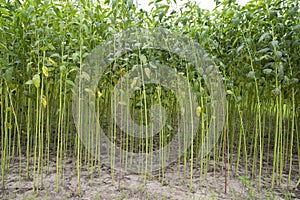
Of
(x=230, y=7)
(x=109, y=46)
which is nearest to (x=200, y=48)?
(x=230, y=7)

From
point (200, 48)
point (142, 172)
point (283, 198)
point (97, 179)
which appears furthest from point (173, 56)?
point (283, 198)

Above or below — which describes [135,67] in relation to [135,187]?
above

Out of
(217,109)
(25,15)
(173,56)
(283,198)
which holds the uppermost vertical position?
(25,15)

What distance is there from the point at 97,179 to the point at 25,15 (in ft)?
5.50

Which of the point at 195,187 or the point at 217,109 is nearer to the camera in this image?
the point at 195,187

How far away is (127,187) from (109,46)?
4.52 feet

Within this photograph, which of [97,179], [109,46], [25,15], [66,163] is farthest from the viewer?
[66,163]

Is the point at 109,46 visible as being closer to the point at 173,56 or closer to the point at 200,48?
the point at 173,56

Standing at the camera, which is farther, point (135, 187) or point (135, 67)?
point (135, 187)

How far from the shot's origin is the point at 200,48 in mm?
2477

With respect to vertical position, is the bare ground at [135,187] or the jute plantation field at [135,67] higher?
the jute plantation field at [135,67]

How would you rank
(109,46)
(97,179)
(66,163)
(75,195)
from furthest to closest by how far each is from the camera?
(66,163), (97,179), (109,46), (75,195)

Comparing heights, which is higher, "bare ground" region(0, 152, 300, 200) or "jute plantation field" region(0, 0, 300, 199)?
"jute plantation field" region(0, 0, 300, 199)

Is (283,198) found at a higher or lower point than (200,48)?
lower
